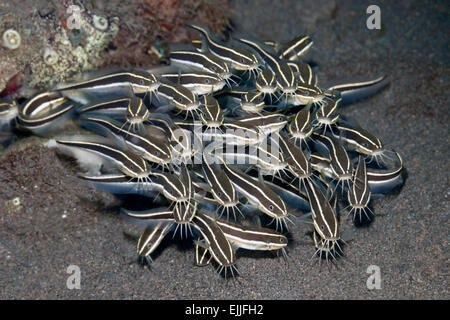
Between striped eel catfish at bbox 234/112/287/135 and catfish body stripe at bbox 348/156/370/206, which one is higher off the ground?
striped eel catfish at bbox 234/112/287/135

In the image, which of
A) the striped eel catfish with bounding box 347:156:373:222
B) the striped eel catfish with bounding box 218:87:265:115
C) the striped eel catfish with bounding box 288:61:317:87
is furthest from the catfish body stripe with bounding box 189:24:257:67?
the striped eel catfish with bounding box 347:156:373:222

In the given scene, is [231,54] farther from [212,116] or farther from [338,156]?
[338,156]

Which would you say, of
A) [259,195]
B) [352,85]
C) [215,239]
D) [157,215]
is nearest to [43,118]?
[157,215]

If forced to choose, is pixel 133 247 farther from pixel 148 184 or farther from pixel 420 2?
pixel 420 2

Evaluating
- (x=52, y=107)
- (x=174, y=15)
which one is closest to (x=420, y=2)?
(x=174, y=15)

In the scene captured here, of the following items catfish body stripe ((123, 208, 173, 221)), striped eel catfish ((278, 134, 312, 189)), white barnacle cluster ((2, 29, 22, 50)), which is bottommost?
catfish body stripe ((123, 208, 173, 221))

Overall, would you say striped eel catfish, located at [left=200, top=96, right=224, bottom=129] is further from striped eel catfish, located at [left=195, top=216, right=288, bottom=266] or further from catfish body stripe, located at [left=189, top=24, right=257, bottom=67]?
striped eel catfish, located at [left=195, top=216, right=288, bottom=266]
